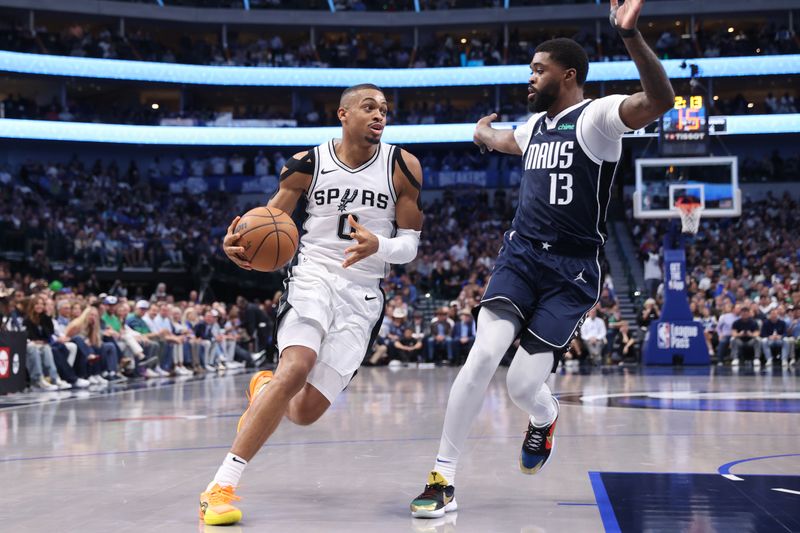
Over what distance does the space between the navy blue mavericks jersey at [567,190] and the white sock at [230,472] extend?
181 cm

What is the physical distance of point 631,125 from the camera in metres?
4.50

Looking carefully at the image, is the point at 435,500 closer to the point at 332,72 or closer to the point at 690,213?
the point at 690,213

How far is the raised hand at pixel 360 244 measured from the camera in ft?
15.1

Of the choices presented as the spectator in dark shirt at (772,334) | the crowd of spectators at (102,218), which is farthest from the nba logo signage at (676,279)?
the crowd of spectators at (102,218)

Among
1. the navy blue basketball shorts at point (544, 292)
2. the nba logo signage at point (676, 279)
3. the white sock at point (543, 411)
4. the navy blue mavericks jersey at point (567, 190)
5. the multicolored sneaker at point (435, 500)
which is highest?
the navy blue mavericks jersey at point (567, 190)

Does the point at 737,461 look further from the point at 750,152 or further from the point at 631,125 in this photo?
the point at 750,152

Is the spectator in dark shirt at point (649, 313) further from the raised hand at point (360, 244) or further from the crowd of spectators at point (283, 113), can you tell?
the raised hand at point (360, 244)

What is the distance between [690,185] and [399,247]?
1566 cm

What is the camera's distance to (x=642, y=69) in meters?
4.20

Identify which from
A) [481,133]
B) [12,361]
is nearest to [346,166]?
[481,133]

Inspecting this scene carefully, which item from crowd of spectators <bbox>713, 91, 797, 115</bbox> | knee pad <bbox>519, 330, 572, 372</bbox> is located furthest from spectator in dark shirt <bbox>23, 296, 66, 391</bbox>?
crowd of spectators <bbox>713, 91, 797, 115</bbox>

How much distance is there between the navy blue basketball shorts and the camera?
188 inches

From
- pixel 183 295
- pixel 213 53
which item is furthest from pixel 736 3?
pixel 183 295

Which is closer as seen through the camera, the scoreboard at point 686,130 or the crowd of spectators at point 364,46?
the scoreboard at point 686,130
